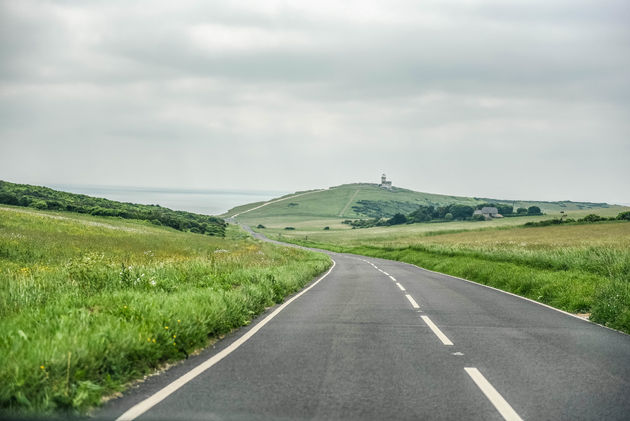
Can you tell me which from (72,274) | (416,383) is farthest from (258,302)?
(416,383)

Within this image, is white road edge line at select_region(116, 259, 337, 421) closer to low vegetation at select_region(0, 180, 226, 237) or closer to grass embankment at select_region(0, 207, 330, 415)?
grass embankment at select_region(0, 207, 330, 415)

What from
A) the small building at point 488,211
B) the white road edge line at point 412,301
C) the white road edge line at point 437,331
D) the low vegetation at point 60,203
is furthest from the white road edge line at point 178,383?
the small building at point 488,211

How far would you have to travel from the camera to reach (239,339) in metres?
7.79

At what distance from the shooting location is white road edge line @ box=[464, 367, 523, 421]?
445 cm

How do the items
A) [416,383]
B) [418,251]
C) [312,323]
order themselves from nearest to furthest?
[416,383] → [312,323] → [418,251]

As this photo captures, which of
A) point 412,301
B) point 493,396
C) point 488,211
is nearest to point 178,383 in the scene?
point 493,396

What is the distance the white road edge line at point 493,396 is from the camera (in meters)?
4.45

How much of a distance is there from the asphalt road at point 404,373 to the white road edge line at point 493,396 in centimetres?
1

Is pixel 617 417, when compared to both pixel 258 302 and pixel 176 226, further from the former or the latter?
pixel 176 226

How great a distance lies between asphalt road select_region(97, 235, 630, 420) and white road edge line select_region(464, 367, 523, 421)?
1cm

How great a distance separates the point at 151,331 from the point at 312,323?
3734 mm

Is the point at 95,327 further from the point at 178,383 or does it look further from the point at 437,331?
the point at 437,331

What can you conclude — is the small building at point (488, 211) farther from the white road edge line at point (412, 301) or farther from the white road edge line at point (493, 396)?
the white road edge line at point (493, 396)

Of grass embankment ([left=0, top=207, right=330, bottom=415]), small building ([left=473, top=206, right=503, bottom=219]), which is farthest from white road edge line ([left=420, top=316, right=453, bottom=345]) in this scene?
small building ([left=473, top=206, right=503, bottom=219])
